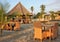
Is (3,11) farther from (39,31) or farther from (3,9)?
(39,31)

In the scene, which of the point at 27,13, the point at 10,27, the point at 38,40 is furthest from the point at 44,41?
the point at 27,13

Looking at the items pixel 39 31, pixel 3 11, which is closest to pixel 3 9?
pixel 3 11

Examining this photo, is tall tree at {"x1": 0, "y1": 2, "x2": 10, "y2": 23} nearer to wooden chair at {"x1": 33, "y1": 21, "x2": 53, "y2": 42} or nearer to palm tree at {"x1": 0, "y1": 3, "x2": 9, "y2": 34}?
palm tree at {"x1": 0, "y1": 3, "x2": 9, "y2": 34}

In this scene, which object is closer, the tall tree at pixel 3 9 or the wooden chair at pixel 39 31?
the wooden chair at pixel 39 31

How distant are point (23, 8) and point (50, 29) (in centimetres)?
1899

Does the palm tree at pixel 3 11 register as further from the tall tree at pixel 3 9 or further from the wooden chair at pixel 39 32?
the wooden chair at pixel 39 32

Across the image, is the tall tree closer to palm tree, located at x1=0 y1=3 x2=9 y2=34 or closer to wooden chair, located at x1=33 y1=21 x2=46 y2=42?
palm tree, located at x1=0 y1=3 x2=9 y2=34

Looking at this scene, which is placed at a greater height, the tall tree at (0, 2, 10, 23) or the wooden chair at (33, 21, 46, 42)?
the tall tree at (0, 2, 10, 23)

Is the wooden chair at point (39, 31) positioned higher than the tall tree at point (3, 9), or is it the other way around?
the tall tree at point (3, 9)

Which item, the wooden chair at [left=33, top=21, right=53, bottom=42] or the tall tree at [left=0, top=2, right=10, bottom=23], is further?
the tall tree at [left=0, top=2, right=10, bottom=23]

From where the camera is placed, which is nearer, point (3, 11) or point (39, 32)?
point (39, 32)

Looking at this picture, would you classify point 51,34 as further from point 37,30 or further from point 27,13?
point 27,13

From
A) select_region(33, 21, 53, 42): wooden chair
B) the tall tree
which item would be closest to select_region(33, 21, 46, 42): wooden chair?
select_region(33, 21, 53, 42): wooden chair

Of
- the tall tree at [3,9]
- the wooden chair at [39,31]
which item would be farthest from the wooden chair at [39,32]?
the tall tree at [3,9]
